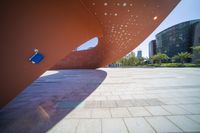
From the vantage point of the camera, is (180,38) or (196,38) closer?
(196,38)

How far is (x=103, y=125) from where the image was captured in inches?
118

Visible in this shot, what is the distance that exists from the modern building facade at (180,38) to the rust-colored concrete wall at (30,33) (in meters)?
67.6

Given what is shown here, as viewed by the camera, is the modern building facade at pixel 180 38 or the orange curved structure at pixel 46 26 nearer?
the orange curved structure at pixel 46 26

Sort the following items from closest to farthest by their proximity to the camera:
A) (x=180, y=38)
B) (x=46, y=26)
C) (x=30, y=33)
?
(x=30, y=33)
(x=46, y=26)
(x=180, y=38)

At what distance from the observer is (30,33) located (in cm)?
338

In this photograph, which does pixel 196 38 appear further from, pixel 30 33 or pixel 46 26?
pixel 30 33

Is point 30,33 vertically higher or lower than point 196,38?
lower

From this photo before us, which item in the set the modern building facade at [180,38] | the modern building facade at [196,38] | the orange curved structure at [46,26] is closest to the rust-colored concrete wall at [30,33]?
the orange curved structure at [46,26]

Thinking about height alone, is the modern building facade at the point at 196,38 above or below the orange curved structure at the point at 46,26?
above

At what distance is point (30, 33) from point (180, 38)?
75917mm

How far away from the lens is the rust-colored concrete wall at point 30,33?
2.94 metres

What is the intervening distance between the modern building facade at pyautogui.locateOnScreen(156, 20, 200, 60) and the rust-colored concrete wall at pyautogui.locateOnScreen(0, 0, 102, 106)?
67.6m

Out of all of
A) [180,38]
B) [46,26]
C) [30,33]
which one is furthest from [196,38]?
[30,33]

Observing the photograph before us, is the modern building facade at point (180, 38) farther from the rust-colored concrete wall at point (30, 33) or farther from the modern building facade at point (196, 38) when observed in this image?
the rust-colored concrete wall at point (30, 33)
